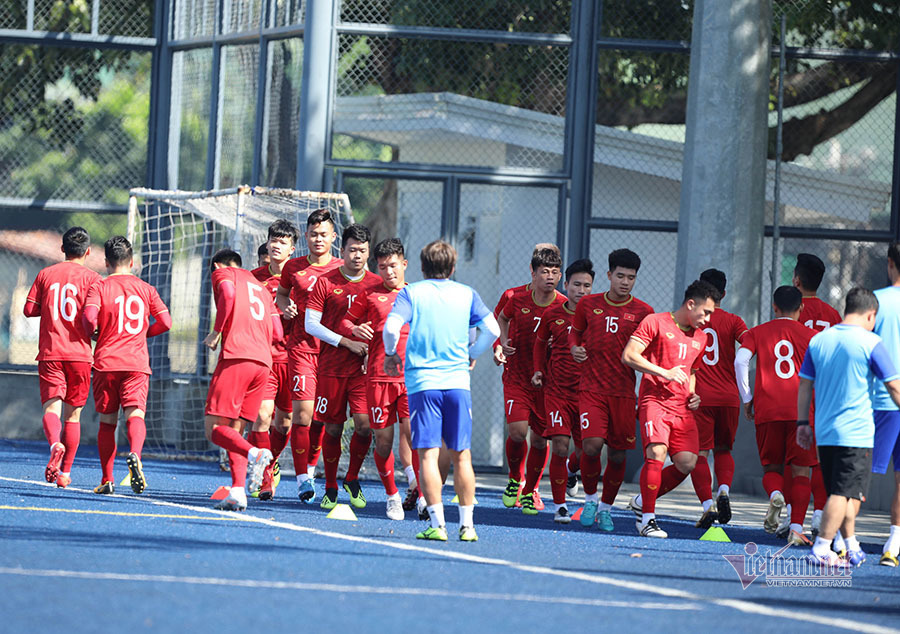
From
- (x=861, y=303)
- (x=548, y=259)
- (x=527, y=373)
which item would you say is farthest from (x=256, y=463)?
(x=861, y=303)

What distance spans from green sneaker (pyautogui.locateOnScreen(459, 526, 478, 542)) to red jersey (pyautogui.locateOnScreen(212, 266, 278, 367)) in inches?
85.3

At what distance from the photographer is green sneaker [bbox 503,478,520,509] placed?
40.2 feet

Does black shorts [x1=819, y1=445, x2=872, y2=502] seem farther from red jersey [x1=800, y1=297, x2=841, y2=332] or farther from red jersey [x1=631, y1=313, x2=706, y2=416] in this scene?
red jersey [x1=800, y1=297, x2=841, y2=332]

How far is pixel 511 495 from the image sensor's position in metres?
12.3

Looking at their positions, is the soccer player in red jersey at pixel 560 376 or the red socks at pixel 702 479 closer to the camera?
the red socks at pixel 702 479

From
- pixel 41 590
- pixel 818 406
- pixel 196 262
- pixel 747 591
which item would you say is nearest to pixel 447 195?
pixel 196 262

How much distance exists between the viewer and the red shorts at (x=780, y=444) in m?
10.5

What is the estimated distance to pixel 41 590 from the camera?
6.52 metres

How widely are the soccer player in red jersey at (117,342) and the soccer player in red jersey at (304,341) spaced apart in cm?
99

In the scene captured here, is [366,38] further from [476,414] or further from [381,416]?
[381,416]

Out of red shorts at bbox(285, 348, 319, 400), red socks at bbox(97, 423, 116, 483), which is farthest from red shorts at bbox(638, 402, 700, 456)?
red socks at bbox(97, 423, 116, 483)

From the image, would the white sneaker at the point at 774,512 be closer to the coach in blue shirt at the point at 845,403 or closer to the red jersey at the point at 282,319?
the coach in blue shirt at the point at 845,403

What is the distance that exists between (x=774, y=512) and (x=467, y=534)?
119 inches

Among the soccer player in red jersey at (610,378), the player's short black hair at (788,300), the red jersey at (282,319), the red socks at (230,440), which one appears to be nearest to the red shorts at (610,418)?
the soccer player in red jersey at (610,378)
